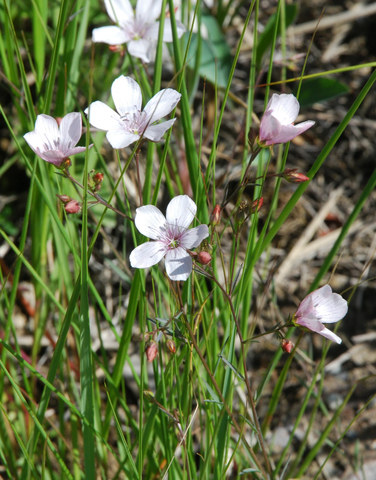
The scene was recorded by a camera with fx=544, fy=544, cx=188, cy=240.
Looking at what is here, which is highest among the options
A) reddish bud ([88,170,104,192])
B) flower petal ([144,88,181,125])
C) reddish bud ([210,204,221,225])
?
flower petal ([144,88,181,125])

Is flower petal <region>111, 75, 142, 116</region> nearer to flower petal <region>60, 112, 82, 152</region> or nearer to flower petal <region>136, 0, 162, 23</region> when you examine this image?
flower petal <region>60, 112, 82, 152</region>

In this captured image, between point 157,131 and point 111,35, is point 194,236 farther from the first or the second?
point 111,35

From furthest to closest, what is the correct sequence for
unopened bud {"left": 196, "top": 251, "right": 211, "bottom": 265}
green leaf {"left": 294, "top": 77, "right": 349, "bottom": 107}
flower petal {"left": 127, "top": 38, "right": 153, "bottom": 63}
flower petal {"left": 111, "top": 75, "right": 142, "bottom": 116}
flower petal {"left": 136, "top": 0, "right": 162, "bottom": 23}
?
green leaf {"left": 294, "top": 77, "right": 349, "bottom": 107} → flower petal {"left": 136, "top": 0, "right": 162, "bottom": 23} → flower petal {"left": 127, "top": 38, "right": 153, "bottom": 63} → flower petal {"left": 111, "top": 75, "right": 142, "bottom": 116} → unopened bud {"left": 196, "top": 251, "right": 211, "bottom": 265}

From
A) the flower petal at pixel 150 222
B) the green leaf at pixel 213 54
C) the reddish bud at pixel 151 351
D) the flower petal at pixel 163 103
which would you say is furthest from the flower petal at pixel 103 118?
the green leaf at pixel 213 54

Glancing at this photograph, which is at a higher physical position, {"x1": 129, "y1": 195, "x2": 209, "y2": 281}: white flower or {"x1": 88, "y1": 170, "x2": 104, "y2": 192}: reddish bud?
{"x1": 88, "y1": 170, "x2": 104, "y2": 192}: reddish bud

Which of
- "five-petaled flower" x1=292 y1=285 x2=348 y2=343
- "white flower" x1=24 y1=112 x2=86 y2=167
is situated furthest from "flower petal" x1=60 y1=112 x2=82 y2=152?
"five-petaled flower" x1=292 y1=285 x2=348 y2=343

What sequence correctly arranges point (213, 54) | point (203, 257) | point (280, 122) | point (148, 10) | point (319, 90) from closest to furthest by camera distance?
1. point (203, 257)
2. point (280, 122)
3. point (148, 10)
4. point (319, 90)
5. point (213, 54)

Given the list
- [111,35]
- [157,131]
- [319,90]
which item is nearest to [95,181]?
[157,131]
